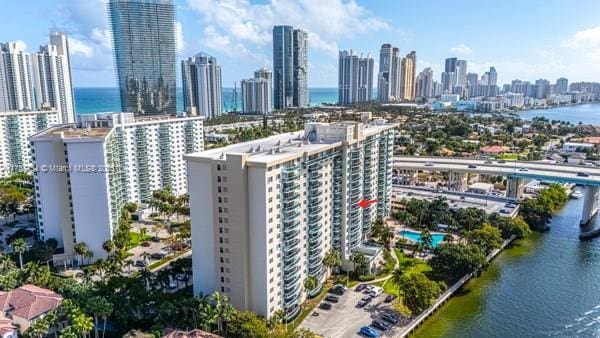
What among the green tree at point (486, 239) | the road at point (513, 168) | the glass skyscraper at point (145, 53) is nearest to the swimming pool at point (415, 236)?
the green tree at point (486, 239)

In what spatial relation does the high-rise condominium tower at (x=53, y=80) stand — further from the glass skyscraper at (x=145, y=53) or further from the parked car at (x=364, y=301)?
the parked car at (x=364, y=301)

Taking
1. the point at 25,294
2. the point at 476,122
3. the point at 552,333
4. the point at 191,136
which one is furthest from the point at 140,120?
the point at 476,122

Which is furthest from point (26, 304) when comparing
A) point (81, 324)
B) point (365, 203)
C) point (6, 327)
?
point (365, 203)

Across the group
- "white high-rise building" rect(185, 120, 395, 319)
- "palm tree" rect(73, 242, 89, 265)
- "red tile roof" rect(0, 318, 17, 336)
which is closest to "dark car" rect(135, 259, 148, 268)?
"palm tree" rect(73, 242, 89, 265)

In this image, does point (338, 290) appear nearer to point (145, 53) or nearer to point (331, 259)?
point (331, 259)

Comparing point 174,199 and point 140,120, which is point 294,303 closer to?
point 174,199

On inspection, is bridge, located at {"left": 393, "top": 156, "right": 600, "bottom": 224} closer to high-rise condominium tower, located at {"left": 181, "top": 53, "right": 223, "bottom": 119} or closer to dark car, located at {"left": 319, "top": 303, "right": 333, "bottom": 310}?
dark car, located at {"left": 319, "top": 303, "right": 333, "bottom": 310}
